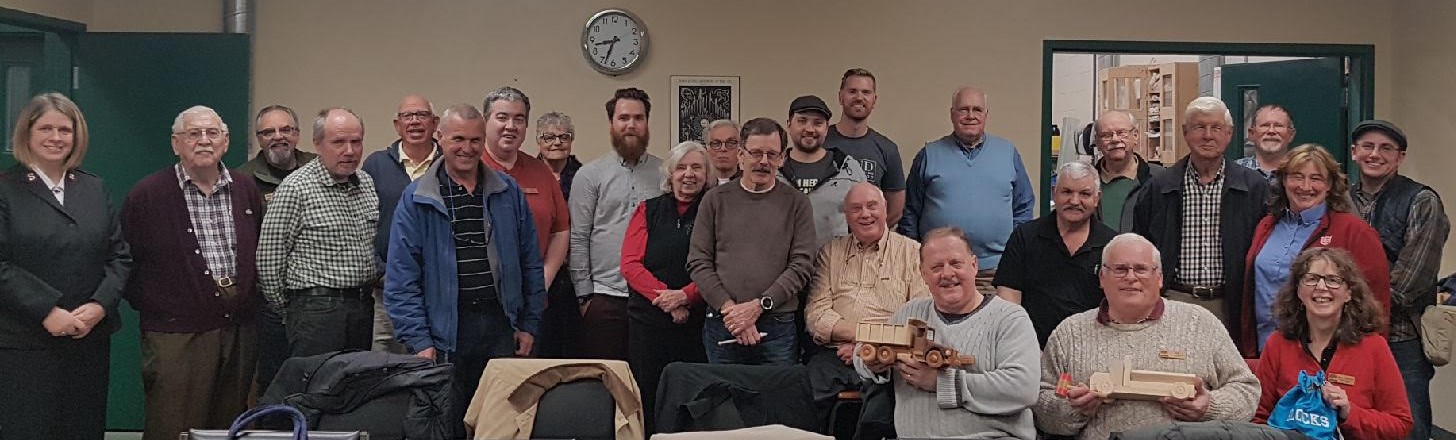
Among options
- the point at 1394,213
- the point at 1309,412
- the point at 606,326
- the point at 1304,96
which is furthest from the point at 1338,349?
the point at 1304,96

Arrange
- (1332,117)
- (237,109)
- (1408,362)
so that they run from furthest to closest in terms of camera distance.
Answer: (1332,117) < (237,109) < (1408,362)

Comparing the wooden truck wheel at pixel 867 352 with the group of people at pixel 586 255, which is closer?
the wooden truck wheel at pixel 867 352

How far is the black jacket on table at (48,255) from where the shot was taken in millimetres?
3996

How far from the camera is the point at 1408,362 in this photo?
4.18 meters

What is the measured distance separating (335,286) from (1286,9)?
4.67 metres

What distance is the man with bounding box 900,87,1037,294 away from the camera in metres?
4.98

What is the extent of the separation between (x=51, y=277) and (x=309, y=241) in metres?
0.79

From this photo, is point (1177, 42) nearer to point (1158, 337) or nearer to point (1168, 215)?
point (1168, 215)

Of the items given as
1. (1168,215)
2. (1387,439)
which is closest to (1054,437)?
(1387,439)

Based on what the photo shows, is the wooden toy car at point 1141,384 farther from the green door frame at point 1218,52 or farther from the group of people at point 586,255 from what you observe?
the green door frame at point 1218,52

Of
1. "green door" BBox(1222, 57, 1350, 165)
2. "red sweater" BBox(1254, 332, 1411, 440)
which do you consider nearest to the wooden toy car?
"red sweater" BBox(1254, 332, 1411, 440)

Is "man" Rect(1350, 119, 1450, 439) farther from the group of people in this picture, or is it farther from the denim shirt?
the denim shirt

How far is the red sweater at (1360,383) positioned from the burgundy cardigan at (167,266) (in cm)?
336

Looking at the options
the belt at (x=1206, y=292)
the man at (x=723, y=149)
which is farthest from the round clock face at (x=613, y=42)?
the belt at (x=1206, y=292)
